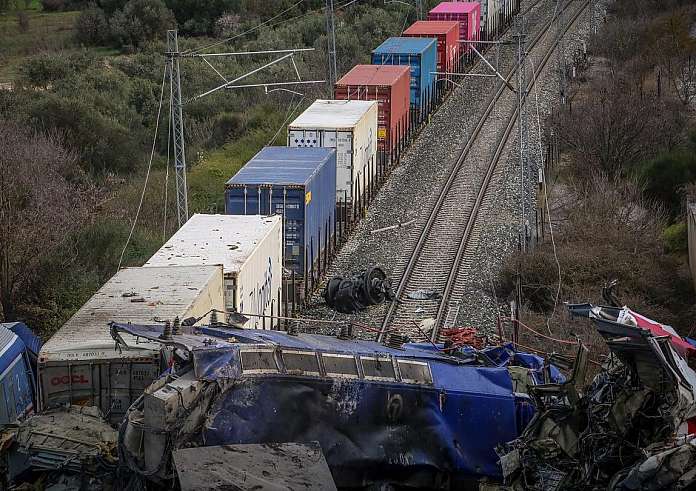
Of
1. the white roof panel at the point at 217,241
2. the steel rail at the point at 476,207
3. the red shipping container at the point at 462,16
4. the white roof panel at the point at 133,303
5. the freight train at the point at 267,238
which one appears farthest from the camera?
the red shipping container at the point at 462,16

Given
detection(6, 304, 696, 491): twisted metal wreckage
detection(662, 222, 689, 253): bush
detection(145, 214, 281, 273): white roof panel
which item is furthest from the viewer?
detection(662, 222, 689, 253): bush

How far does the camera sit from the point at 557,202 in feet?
99.5

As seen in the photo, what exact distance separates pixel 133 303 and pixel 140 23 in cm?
4724

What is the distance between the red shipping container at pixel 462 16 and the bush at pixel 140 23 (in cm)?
1815

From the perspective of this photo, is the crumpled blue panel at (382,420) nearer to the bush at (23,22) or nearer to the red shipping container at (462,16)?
the red shipping container at (462,16)

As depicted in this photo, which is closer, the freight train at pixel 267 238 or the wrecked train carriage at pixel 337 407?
the wrecked train carriage at pixel 337 407

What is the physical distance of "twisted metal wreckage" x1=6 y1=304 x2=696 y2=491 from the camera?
404 inches

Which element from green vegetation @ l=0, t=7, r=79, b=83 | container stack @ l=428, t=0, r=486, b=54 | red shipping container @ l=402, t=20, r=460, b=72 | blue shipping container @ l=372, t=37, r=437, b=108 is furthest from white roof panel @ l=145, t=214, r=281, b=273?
green vegetation @ l=0, t=7, r=79, b=83

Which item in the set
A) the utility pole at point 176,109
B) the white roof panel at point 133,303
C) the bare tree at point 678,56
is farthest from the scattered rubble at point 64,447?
the bare tree at point 678,56

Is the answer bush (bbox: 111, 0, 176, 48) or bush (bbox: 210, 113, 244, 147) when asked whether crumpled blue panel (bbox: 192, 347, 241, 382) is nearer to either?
bush (bbox: 210, 113, 244, 147)

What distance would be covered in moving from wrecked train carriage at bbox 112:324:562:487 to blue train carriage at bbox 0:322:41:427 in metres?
3.08

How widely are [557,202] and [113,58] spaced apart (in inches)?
1299

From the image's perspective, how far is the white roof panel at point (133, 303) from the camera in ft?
44.5

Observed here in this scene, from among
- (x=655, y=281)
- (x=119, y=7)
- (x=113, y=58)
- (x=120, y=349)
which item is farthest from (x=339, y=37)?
(x=120, y=349)
